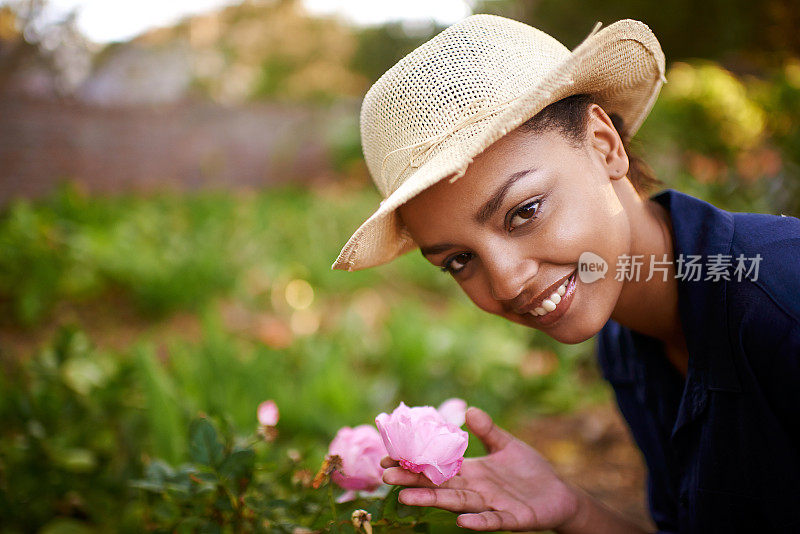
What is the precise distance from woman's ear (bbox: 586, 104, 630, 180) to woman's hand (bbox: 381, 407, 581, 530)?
523 millimetres

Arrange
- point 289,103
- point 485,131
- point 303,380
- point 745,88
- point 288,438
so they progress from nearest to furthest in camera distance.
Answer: point 485,131, point 288,438, point 303,380, point 745,88, point 289,103

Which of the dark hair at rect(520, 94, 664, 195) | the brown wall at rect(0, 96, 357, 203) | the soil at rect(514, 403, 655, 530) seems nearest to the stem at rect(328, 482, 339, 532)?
the dark hair at rect(520, 94, 664, 195)

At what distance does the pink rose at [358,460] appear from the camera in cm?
94

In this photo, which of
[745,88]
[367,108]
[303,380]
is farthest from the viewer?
[745,88]

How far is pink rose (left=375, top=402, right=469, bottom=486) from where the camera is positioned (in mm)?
795

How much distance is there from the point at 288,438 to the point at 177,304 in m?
1.47

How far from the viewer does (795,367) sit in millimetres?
920

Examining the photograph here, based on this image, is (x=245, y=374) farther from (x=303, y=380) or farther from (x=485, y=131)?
(x=485, y=131)

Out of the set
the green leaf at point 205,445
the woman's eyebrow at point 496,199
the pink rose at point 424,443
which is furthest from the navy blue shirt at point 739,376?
the green leaf at point 205,445

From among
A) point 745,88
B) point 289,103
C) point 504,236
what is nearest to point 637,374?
point 504,236

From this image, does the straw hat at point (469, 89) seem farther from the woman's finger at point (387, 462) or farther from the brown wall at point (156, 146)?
the brown wall at point (156, 146)

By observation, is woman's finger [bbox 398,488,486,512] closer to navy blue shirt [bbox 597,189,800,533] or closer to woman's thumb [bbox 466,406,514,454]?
woman's thumb [bbox 466,406,514,454]

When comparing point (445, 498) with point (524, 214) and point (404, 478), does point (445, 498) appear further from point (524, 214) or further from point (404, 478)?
point (524, 214)

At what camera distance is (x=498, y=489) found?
102 centimetres
